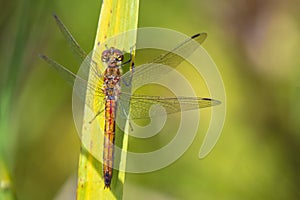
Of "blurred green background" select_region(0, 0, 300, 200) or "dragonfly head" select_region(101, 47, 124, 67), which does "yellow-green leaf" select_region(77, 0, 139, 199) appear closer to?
"dragonfly head" select_region(101, 47, 124, 67)

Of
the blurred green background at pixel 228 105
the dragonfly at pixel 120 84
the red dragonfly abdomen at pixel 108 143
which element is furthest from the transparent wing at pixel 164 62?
the blurred green background at pixel 228 105

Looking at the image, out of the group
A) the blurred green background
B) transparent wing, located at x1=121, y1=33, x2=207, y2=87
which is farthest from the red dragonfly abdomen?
the blurred green background

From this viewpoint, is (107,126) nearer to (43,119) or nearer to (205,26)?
(43,119)

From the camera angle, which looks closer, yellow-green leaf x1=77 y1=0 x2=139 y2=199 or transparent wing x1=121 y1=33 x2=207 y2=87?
yellow-green leaf x1=77 y1=0 x2=139 y2=199

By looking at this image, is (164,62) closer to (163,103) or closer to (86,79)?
(163,103)

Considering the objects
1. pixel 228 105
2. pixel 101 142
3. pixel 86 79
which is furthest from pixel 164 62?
pixel 228 105

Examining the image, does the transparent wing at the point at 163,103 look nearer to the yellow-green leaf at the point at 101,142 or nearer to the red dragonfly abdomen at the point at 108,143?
the red dragonfly abdomen at the point at 108,143

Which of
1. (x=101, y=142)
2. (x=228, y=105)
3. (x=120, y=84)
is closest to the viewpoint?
(x=101, y=142)

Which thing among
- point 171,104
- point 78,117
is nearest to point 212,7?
point 78,117
